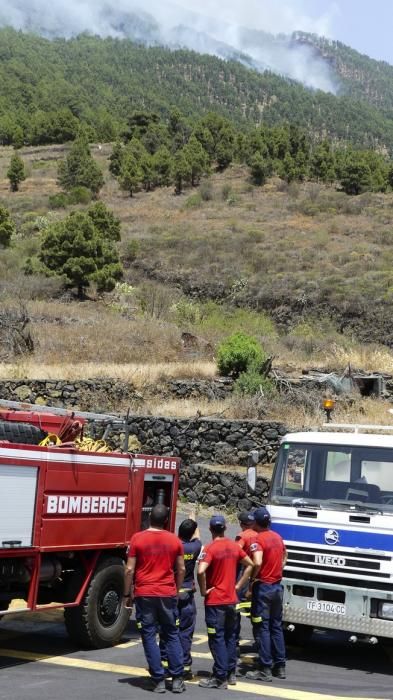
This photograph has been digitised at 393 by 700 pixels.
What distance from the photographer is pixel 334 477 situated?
10.1 metres

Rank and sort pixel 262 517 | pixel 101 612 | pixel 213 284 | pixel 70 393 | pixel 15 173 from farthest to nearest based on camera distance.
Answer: pixel 15 173 → pixel 213 284 → pixel 70 393 → pixel 101 612 → pixel 262 517

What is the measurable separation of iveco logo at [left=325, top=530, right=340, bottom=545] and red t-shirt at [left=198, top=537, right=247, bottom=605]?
4.48ft

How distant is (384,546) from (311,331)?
30.5m

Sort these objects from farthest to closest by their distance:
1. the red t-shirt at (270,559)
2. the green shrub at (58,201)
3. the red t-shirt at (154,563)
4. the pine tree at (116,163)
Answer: the pine tree at (116,163) < the green shrub at (58,201) < the red t-shirt at (270,559) < the red t-shirt at (154,563)

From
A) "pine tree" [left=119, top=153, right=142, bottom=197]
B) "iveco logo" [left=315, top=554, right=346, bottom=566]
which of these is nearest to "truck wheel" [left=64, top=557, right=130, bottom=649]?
"iveco logo" [left=315, top=554, right=346, bottom=566]

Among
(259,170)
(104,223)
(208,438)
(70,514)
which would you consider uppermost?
(259,170)

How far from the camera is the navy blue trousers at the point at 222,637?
8.41 m

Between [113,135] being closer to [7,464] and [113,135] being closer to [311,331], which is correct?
[311,331]

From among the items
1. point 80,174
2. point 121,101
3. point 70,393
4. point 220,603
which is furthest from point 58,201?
point 121,101

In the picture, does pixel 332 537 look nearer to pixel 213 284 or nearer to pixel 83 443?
pixel 83 443

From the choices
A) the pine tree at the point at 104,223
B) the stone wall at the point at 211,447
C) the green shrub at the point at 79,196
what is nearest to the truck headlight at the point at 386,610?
the stone wall at the point at 211,447

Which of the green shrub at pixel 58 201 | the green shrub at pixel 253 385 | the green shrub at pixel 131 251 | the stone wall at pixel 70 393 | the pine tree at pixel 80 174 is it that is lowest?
the stone wall at pixel 70 393

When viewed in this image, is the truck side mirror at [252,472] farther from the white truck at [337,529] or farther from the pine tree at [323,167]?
the pine tree at [323,167]

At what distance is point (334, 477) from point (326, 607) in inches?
56.3
